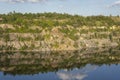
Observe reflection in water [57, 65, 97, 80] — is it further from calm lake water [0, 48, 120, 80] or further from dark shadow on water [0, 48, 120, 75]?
dark shadow on water [0, 48, 120, 75]

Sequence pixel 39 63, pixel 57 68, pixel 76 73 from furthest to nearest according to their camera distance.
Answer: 1. pixel 39 63
2. pixel 57 68
3. pixel 76 73

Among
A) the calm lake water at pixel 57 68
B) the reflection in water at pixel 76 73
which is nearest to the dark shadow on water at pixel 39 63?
the calm lake water at pixel 57 68

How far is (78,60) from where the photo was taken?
19500 cm

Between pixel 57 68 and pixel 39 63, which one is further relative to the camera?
pixel 39 63

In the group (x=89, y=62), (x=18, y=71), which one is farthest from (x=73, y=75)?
(x=89, y=62)

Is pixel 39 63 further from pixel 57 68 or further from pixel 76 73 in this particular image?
pixel 76 73

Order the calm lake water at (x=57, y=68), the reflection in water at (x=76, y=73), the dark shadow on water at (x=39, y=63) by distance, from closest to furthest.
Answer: the reflection in water at (x=76, y=73) → the calm lake water at (x=57, y=68) → the dark shadow on water at (x=39, y=63)

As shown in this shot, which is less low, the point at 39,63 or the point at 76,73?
the point at 39,63

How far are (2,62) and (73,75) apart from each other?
155 ft

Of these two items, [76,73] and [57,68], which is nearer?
[76,73]

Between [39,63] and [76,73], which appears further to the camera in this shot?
[39,63]

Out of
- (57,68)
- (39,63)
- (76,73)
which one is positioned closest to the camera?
(76,73)

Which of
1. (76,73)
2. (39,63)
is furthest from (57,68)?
(76,73)

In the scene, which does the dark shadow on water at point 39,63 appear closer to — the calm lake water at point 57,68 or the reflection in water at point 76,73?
the calm lake water at point 57,68
